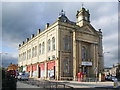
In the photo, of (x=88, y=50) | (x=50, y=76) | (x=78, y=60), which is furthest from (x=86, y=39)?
(x=50, y=76)

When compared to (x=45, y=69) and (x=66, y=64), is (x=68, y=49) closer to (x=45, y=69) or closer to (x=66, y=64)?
(x=66, y=64)

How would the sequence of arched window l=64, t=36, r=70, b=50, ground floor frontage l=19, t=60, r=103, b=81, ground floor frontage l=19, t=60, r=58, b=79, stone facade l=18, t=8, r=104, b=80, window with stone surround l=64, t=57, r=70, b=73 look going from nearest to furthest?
ground floor frontage l=19, t=60, r=103, b=81, stone facade l=18, t=8, r=104, b=80, window with stone surround l=64, t=57, r=70, b=73, ground floor frontage l=19, t=60, r=58, b=79, arched window l=64, t=36, r=70, b=50

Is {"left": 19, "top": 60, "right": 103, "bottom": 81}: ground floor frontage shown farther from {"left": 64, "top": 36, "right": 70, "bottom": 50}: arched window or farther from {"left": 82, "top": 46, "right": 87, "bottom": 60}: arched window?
{"left": 64, "top": 36, "right": 70, "bottom": 50}: arched window

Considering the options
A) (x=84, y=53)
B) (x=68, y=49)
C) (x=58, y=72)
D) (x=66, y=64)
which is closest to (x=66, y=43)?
(x=68, y=49)

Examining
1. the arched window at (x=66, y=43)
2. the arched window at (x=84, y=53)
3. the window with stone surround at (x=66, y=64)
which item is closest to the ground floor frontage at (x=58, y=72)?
the window with stone surround at (x=66, y=64)

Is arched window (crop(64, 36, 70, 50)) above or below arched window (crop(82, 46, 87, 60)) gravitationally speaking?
above

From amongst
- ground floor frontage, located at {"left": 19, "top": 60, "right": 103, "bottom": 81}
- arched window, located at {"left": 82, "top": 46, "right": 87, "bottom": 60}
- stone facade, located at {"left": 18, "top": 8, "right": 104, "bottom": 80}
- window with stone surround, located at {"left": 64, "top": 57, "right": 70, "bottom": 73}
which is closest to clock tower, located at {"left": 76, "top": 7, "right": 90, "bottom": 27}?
stone facade, located at {"left": 18, "top": 8, "right": 104, "bottom": 80}

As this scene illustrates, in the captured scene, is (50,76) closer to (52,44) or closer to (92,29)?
(52,44)

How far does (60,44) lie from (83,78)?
9.79 metres

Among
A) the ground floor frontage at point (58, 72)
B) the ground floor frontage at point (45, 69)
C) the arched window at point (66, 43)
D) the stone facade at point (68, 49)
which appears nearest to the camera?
the ground floor frontage at point (58, 72)

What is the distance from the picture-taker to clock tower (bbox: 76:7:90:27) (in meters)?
52.2

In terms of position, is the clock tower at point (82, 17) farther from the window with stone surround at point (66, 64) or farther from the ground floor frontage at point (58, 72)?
the ground floor frontage at point (58, 72)

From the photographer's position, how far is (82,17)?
52.4m

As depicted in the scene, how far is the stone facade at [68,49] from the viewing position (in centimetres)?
4629
